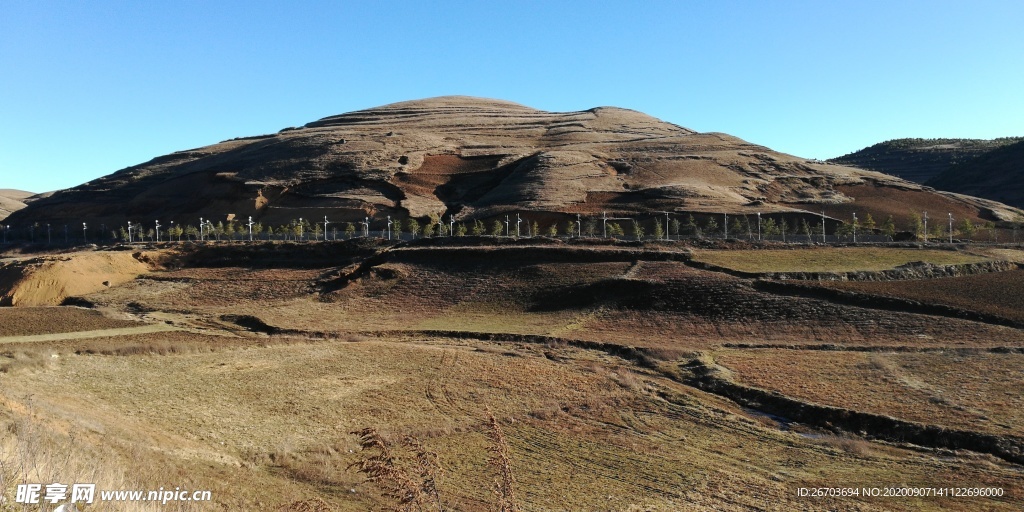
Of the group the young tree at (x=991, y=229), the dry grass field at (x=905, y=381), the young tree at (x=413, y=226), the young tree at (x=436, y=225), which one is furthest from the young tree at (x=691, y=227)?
the dry grass field at (x=905, y=381)

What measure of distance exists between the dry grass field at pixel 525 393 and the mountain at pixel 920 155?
138223 mm

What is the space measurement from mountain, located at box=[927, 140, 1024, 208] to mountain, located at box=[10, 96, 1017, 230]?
29926mm

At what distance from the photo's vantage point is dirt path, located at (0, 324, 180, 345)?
36.8m

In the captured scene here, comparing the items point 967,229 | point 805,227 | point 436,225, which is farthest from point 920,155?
point 436,225

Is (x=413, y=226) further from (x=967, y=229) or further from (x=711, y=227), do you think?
(x=967, y=229)

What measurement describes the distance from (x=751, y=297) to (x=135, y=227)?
75.5m

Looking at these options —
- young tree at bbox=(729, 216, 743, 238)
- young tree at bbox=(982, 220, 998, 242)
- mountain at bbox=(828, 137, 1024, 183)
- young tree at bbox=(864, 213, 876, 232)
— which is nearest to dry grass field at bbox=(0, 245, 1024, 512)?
young tree at bbox=(729, 216, 743, 238)

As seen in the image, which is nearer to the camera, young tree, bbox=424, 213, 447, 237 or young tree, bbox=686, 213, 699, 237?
young tree, bbox=686, 213, 699, 237

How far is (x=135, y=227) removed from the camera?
85.6 metres

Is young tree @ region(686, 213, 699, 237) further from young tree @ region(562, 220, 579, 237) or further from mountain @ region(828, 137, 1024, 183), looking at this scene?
mountain @ region(828, 137, 1024, 183)

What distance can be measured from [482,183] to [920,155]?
12975cm

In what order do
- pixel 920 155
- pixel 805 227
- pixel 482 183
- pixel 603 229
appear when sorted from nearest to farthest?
pixel 805 227
pixel 603 229
pixel 482 183
pixel 920 155

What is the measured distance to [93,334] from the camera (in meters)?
39.1

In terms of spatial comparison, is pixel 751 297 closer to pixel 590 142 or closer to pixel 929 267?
pixel 929 267
